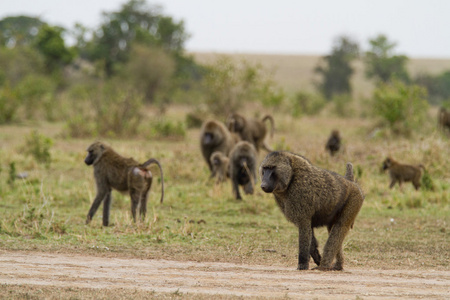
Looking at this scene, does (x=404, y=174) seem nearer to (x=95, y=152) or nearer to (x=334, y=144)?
(x=334, y=144)

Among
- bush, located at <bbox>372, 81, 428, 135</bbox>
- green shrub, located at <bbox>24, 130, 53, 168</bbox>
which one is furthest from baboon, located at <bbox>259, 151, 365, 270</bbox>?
bush, located at <bbox>372, 81, 428, 135</bbox>

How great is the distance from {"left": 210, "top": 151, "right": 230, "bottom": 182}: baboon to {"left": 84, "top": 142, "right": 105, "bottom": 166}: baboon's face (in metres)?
3.24

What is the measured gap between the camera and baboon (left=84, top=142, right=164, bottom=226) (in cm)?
785

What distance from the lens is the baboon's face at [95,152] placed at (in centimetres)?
817

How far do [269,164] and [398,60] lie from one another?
46349mm

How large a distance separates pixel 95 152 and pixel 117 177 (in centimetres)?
51

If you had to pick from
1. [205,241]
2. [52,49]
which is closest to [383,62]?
[52,49]

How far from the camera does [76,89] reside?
86.3 feet

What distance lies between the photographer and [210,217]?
348 inches

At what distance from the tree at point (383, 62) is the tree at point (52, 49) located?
78.9 ft

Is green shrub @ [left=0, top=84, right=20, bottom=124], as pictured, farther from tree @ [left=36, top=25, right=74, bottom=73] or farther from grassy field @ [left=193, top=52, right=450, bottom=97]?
grassy field @ [left=193, top=52, right=450, bottom=97]

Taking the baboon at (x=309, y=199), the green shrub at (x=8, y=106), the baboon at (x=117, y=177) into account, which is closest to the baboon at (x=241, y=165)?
the baboon at (x=117, y=177)

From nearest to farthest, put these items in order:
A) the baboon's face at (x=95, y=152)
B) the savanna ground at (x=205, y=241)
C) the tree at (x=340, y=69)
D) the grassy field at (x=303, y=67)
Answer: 1. the savanna ground at (x=205, y=241)
2. the baboon's face at (x=95, y=152)
3. the tree at (x=340, y=69)
4. the grassy field at (x=303, y=67)

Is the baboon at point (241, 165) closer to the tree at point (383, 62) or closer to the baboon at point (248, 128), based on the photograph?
the baboon at point (248, 128)
